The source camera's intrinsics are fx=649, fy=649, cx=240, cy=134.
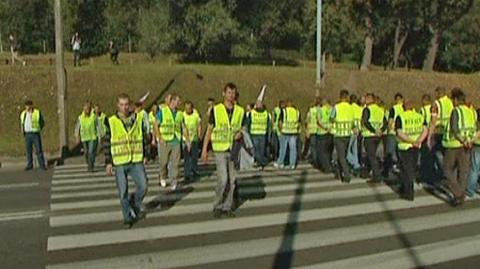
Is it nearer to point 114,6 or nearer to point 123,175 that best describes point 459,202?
point 123,175

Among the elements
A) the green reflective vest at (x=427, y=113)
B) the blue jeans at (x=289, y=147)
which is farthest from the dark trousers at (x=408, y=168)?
the blue jeans at (x=289, y=147)

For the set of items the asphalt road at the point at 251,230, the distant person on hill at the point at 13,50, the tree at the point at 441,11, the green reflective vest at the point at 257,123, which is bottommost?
the asphalt road at the point at 251,230

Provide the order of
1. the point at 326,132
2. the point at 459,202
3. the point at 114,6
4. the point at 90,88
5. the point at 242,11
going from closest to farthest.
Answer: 1. the point at 459,202
2. the point at 326,132
3. the point at 90,88
4. the point at 242,11
5. the point at 114,6

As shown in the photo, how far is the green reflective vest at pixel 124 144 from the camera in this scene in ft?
29.4

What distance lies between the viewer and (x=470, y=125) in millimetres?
10656

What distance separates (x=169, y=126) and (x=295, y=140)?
13.8ft

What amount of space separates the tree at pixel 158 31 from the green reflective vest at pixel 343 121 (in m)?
24.0

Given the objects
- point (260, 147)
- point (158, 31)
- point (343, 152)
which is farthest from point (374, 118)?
point (158, 31)

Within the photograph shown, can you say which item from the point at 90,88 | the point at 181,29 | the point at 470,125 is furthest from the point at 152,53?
the point at 470,125

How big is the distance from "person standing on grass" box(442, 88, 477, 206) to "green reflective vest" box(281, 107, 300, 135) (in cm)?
497

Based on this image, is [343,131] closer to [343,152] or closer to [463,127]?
[343,152]

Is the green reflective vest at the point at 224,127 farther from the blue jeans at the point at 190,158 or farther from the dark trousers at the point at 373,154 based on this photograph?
the dark trousers at the point at 373,154

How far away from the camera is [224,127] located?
9500 mm

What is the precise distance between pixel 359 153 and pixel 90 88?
16.9m
